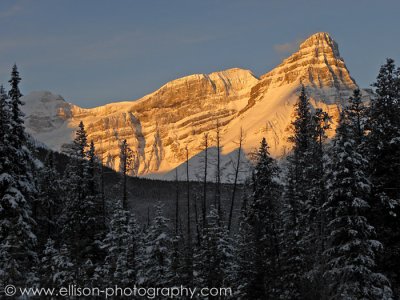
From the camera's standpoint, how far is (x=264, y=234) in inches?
1505

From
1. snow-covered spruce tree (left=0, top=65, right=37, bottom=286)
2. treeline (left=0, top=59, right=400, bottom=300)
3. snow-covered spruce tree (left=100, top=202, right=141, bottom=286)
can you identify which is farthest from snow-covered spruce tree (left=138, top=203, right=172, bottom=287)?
snow-covered spruce tree (left=0, top=65, right=37, bottom=286)

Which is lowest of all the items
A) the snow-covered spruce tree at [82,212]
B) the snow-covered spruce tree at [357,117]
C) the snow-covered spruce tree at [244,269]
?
the snow-covered spruce tree at [244,269]

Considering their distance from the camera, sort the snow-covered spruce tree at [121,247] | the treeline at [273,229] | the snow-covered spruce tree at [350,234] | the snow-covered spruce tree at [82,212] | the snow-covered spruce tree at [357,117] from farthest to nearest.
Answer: the snow-covered spruce tree at [82,212] < the snow-covered spruce tree at [357,117] < the snow-covered spruce tree at [121,247] < the treeline at [273,229] < the snow-covered spruce tree at [350,234]

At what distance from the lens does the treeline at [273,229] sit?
90.6ft

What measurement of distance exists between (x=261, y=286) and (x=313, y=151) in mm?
8567

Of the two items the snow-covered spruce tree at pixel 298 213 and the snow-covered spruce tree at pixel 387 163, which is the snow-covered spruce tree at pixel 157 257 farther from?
the snow-covered spruce tree at pixel 387 163

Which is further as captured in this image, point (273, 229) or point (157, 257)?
point (273, 229)

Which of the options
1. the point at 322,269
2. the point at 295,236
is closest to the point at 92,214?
the point at 295,236

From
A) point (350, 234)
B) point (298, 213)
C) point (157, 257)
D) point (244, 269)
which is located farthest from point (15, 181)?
point (298, 213)

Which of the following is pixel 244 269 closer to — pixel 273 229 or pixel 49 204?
pixel 273 229

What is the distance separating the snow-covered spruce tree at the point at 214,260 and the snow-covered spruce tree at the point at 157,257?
1.99m

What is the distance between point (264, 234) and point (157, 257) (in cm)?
678

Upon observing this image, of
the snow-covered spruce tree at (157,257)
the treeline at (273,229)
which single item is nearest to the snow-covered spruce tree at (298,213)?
the treeline at (273,229)

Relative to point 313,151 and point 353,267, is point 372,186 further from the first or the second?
point 313,151
